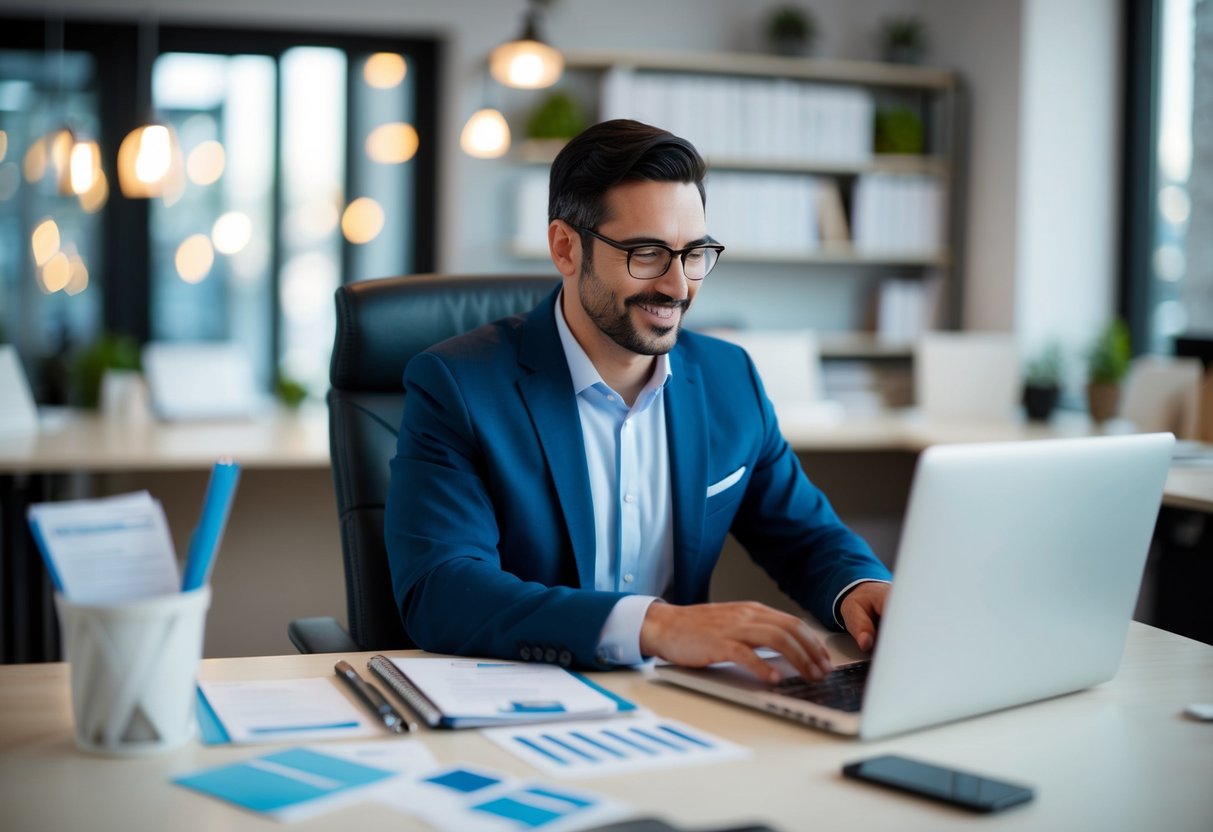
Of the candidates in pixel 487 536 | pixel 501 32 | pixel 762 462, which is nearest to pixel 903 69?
pixel 501 32

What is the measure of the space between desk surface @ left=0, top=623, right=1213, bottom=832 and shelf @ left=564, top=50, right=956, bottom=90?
4.15 metres

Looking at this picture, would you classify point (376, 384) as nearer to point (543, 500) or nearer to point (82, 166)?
point (543, 500)

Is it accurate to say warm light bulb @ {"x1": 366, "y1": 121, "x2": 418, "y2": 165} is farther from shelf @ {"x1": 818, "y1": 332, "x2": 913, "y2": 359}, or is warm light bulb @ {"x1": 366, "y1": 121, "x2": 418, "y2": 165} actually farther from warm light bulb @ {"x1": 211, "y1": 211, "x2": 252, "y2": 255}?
shelf @ {"x1": 818, "y1": 332, "x2": 913, "y2": 359}

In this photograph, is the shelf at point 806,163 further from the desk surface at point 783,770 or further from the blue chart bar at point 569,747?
the blue chart bar at point 569,747

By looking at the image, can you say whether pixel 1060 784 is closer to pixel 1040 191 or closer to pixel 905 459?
pixel 905 459

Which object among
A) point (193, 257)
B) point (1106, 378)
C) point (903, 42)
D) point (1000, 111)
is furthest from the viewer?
point (903, 42)

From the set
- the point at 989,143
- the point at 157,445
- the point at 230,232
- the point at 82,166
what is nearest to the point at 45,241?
the point at 230,232

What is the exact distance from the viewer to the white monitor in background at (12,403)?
3.27 meters

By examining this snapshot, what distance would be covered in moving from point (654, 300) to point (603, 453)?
0.75 feet

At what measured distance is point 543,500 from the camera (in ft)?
5.09

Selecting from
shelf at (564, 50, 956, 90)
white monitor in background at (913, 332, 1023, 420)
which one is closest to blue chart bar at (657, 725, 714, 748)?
white monitor in background at (913, 332, 1023, 420)

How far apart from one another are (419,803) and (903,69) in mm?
4969

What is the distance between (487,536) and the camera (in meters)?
1.48

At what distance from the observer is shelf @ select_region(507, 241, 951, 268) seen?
5.15 m
